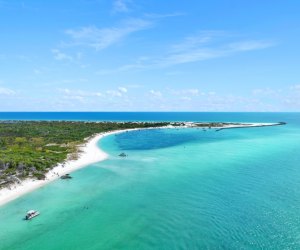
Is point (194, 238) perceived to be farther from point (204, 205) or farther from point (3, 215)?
point (3, 215)

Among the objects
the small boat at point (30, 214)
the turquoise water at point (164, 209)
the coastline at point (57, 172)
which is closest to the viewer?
the turquoise water at point (164, 209)

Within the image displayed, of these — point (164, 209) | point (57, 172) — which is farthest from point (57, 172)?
point (164, 209)

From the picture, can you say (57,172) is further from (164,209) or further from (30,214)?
(164,209)

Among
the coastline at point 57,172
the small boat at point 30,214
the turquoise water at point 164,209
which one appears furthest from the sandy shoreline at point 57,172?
the small boat at point 30,214

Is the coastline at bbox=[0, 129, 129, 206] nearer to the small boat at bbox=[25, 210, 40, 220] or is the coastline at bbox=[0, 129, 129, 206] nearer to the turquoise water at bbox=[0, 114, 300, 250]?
the turquoise water at bbox=[0, 114, 300, 250]

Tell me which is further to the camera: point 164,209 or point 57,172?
point 57,172

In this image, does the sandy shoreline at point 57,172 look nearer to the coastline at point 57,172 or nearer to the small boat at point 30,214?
the coastline at point 57,172

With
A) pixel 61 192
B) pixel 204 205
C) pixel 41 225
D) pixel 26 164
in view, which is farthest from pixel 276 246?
pixel 26 164

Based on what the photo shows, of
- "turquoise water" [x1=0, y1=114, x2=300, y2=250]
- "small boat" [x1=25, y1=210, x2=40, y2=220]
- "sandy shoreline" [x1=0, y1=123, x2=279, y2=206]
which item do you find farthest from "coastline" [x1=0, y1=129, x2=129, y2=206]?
"small boat" [x1=25, y1=210, x2=40, y2=220]
